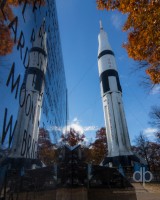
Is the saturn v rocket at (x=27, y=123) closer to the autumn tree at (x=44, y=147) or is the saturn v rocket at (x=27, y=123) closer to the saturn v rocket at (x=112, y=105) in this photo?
the autumn tree at (x=44, y=147)

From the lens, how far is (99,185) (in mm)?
9766

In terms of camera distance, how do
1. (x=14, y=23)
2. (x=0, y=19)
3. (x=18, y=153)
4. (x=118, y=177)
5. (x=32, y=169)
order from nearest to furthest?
(x=0, y=19)
(x=14, y=23)
(x=18, y=153)
(x=32, y=169)
(x=118, y=177)

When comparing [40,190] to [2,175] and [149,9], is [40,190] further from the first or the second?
[149,9]

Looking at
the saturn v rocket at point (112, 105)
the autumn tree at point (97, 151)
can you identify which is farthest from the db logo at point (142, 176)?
the autumn tree at point (97, 151)

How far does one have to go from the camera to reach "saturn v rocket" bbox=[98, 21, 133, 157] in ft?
90.6

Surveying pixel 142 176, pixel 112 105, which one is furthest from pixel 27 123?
pixel 112 105

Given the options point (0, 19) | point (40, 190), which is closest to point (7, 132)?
point (0, 19)

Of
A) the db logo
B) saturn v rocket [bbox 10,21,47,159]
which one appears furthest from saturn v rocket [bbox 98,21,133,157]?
saturn v rocket [bbox 10,21,47,159]

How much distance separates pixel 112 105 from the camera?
3034 cm

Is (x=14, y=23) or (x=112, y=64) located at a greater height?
(x=112, y=64)

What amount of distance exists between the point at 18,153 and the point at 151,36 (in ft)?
20.0

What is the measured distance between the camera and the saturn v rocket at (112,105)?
27.6 m

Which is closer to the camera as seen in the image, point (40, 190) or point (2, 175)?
→ point (2, 175)

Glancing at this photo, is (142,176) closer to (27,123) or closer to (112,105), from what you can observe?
(112,105)
